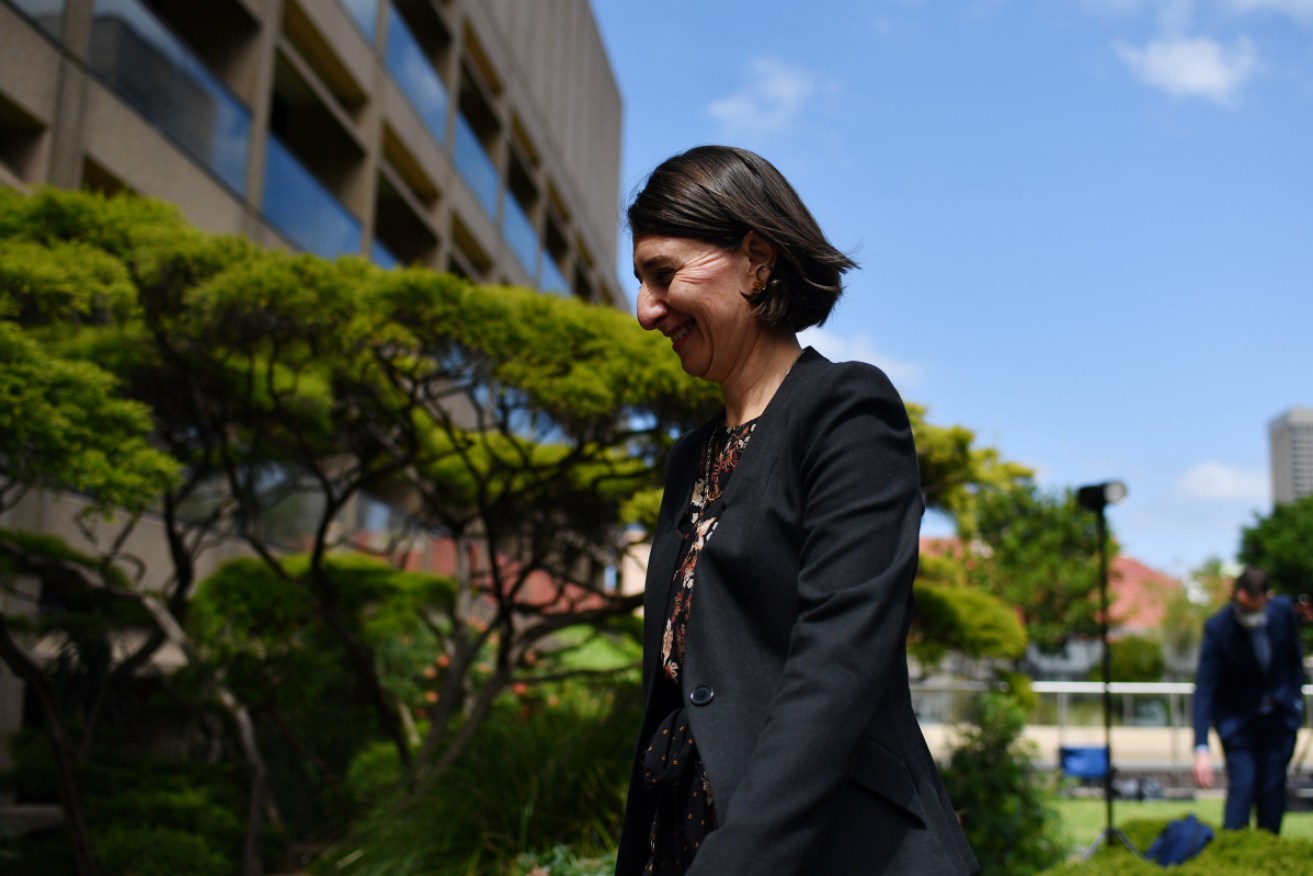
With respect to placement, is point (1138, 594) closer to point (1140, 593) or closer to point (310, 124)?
point (1140, 593)

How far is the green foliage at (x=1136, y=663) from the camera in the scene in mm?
53812

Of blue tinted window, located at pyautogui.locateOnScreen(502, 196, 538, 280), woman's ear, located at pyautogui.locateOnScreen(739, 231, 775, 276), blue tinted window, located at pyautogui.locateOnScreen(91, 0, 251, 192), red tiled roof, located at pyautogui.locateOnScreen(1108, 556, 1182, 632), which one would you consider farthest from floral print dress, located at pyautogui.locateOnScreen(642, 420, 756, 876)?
red tiled roof, located at pyautogui.locateOnScreen(1108, 556, 1182, 632)

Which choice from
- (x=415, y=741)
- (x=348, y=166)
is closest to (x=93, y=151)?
(x=415, y=741)

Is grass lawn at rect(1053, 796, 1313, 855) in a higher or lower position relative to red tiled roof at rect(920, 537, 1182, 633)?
lower

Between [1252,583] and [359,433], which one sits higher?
[359,433]

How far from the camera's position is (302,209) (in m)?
17.1

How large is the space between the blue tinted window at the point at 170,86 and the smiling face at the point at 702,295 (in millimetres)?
12051

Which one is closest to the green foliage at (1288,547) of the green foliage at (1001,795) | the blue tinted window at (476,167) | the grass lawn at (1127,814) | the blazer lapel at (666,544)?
the blue tinted window at (476,167)

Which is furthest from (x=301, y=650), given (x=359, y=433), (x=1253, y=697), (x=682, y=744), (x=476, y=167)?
(x=476, y=167)

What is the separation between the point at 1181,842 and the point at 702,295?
5.16m

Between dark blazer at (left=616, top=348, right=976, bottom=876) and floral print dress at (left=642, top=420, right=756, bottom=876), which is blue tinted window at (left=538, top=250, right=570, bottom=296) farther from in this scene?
dark blazer at (left=616, top=348, right=976, bottom=876)

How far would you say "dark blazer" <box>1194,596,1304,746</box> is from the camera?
6836mm

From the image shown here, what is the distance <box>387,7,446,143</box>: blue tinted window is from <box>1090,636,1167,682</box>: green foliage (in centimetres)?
4038

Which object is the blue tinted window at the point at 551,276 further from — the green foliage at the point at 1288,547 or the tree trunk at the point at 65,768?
the green foliage at the point at 1288,547
